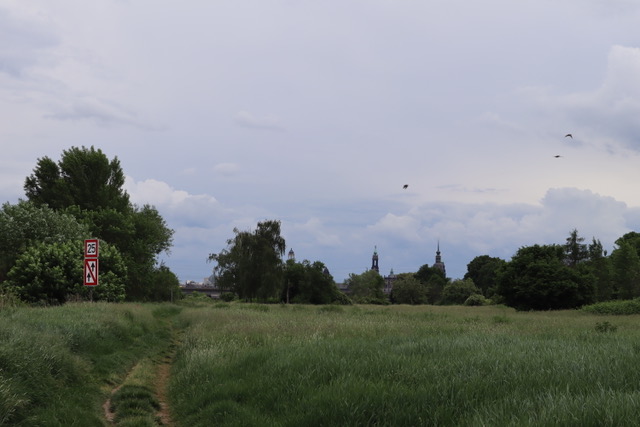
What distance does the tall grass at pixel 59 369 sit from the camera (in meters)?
8.31

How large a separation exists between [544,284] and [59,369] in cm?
4672

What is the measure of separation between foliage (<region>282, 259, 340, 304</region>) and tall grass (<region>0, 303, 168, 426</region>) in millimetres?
70127

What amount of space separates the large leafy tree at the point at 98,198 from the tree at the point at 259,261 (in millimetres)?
15342

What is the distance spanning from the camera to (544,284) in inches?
1901

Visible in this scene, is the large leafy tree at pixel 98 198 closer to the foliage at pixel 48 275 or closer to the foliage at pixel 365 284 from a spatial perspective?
the foliage at pixel 48 275

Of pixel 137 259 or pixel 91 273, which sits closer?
pixel 91 273

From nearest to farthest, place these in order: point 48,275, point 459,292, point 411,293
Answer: point 48,275
point 459,292
point 411,293

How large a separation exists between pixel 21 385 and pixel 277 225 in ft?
220

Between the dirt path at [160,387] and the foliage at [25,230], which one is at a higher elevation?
the foliage at [25,230]

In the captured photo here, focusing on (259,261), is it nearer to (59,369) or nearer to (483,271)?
(59,369)

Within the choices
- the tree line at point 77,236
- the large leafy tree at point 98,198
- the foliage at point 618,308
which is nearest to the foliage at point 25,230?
the tree line at point 77,236

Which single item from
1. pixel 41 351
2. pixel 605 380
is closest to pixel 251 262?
pixel 41 351

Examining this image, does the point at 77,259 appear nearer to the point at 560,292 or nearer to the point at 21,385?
the point at 21,385

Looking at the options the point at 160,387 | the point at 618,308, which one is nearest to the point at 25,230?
the point at 160,387
